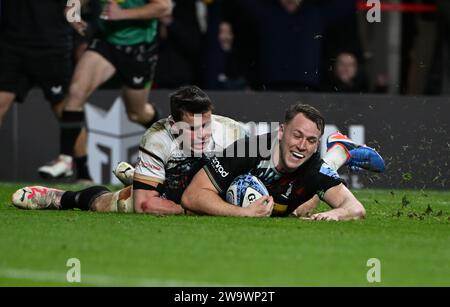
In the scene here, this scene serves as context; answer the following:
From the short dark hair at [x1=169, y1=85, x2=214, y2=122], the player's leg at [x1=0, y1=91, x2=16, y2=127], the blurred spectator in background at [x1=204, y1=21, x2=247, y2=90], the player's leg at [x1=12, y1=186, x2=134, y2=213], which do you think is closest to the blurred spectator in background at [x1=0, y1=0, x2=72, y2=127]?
the player's leg at [x1=0, y1=91, x2=16, y2=127]

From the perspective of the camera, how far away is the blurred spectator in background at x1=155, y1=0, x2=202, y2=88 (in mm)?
17125

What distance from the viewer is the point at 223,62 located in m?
17.3

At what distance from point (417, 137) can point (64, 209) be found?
5509 mm

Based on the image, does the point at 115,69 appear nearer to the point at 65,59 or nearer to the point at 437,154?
the point at 65,59

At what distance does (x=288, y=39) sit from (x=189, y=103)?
620 centimetres

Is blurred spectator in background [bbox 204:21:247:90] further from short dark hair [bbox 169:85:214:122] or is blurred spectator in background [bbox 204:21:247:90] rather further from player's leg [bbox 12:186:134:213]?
short dark hair [bbox 169:85:214:122]

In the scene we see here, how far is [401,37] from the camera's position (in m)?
18.5

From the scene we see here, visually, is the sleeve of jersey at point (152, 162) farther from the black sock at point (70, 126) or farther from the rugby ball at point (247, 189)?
the black sock at point (70, 126)

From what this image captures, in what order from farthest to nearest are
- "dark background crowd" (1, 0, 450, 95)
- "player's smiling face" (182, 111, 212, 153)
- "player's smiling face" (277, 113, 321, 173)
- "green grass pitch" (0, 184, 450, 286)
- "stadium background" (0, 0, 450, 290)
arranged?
"dark background crowd" (1, 0, 450, 95) → "player's smiling face" (182, 111, 212, 153) → "player's smiling face" (277, 113, 321, 173) → "stadium background" (0, 0, 450, 290) → "green grass pitch" (0, 184, 450, 286)

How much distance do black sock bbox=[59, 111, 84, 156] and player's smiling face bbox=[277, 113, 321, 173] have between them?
4.94m

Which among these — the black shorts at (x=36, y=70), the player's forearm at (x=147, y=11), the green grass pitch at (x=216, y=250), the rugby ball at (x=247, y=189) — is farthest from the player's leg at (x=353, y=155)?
the black shorts at (x=36, y=70)

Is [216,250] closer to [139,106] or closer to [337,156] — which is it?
[337,156]
